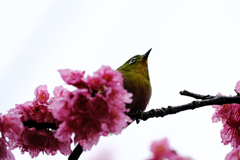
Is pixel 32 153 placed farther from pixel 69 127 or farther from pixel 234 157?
pixel 234 157

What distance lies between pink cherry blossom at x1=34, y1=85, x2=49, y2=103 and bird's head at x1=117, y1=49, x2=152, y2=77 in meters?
1.53

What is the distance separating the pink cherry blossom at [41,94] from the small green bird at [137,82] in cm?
107

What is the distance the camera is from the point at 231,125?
1943 mm

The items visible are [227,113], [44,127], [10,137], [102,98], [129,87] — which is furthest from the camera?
[129,87]

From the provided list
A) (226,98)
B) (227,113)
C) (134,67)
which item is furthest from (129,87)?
(226,98)

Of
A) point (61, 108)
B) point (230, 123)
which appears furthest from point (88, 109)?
point (230, 123)

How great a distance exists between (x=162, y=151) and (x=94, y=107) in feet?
1.38

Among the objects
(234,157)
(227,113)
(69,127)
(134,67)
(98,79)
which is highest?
(134,67)

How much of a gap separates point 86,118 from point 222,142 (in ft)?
3.27

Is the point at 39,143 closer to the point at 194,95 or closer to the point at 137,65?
the point at 194,95

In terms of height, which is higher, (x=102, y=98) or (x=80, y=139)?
(x=102, y=98)

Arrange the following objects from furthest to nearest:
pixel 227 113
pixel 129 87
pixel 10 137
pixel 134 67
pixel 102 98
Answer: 1. pixel 134 67
2. pixel 129 87
3. pixel 227 113
4. pixel 10 137
5. pixel 102 98

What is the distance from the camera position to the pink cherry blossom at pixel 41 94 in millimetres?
1861

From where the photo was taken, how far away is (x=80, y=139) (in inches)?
59.2
